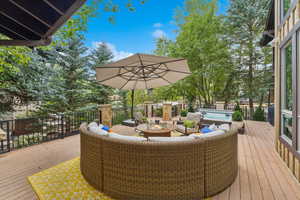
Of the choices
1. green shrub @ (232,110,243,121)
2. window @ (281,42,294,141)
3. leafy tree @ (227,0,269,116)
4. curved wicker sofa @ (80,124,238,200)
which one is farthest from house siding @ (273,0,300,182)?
leafy tree @ (227,0,269,116)

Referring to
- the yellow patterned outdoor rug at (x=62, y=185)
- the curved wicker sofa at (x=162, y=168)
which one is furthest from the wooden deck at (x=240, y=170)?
the curved wicker sofa at (x=162, y=168)

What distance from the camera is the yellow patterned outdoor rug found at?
7.75ft

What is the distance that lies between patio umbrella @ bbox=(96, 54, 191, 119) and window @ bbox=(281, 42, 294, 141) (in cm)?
241

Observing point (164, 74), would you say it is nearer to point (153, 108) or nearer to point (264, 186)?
point (264, 186)

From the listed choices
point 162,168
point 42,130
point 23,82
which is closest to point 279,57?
point 162,168

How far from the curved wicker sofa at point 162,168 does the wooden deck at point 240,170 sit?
1.58 feet

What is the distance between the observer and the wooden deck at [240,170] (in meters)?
2.43

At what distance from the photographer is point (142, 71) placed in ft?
15.2

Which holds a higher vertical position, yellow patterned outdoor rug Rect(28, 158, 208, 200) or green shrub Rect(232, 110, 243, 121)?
green shrub Rect(232, 110, 243, 121)

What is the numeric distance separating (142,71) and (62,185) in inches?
135

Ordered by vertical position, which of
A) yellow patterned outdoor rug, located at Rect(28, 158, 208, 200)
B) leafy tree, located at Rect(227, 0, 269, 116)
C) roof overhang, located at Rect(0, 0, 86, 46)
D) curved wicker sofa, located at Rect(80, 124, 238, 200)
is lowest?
yellow patterned outdoor rug, located at Rect(28, 158, 208, 200)

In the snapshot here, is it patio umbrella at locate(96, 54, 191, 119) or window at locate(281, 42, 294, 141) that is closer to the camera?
patio umbrella at locate(96, 54, 191, 119)

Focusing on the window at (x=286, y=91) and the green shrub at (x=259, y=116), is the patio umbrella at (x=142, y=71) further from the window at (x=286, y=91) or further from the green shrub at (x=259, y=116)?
the green shrub at (x=259, y=116)

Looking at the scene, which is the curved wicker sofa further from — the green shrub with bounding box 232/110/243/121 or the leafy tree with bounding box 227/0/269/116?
the leafy tree with bounding box 227/0/269/116
